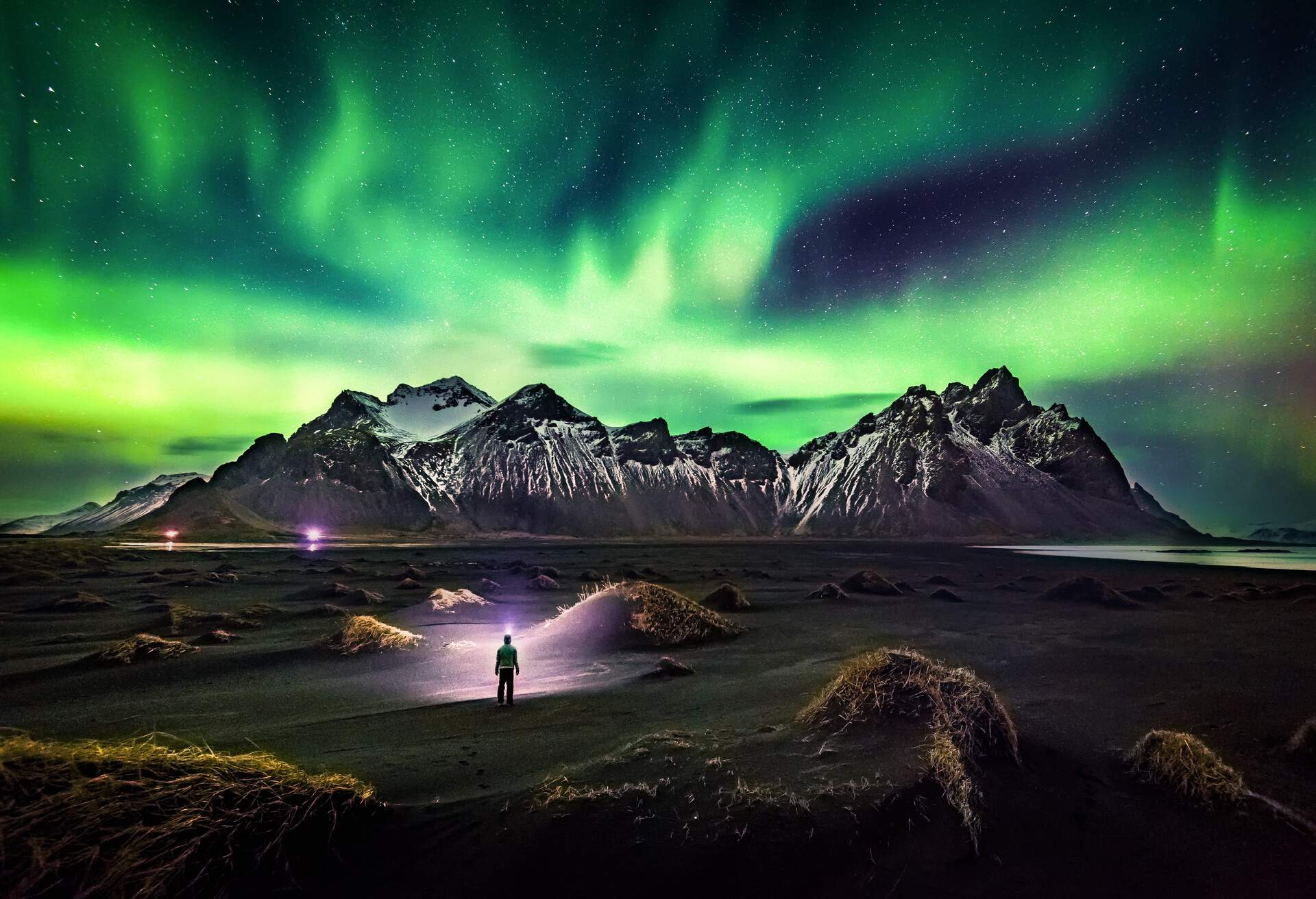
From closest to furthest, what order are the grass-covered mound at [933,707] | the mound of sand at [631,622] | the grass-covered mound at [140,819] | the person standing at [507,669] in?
the grass-covered mound at [140,819] → the grass-covered mound at [933,707] → the person standing at [507,669] → the mound of sand at [631,622]

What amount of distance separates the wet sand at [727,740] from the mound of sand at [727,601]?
1402 millimetres

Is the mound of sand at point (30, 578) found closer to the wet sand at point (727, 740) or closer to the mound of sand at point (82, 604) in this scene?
the mound of sand at point (82, 604)

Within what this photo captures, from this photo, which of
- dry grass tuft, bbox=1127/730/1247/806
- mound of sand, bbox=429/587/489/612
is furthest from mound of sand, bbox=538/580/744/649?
dry grass tuft, bbox=1127/730/1247/806

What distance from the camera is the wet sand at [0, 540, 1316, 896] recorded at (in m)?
6.30

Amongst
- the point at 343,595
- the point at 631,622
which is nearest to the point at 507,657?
the point at 631,622

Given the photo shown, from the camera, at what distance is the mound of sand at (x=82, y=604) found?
92.4 ft

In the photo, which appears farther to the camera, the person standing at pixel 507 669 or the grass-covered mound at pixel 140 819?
the person standing at pixel 507 669

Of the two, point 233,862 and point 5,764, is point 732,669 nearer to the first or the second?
point 233,862

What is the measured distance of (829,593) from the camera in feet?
117

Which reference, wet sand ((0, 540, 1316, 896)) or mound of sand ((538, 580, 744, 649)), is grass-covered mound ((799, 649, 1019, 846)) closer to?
wet sand ((0, 540, 1316, 896))

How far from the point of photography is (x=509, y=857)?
6203 mm

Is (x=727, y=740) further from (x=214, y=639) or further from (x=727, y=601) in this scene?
(x=727, y=601)

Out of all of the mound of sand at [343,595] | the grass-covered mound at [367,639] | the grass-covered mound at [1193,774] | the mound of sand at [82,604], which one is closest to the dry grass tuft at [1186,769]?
the grass-covered mound at [1193,774]

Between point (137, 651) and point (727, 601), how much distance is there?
21.9m
